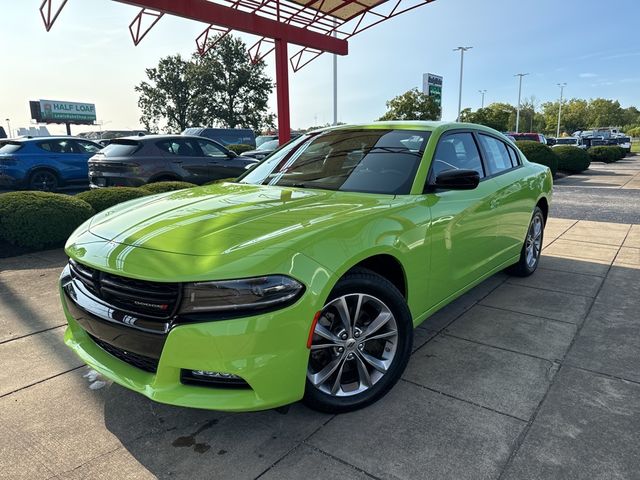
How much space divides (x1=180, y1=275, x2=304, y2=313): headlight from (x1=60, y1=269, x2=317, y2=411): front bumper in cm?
6

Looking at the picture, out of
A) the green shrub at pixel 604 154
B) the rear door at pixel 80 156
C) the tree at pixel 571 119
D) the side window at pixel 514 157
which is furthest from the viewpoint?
the tree at pixel 571 119

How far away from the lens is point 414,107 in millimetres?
29109

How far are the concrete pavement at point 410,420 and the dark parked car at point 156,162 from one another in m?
5.69

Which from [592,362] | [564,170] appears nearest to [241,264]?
[592,362]

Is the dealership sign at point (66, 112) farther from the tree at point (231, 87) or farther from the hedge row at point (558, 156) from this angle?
the hedge row at point (558, 156)

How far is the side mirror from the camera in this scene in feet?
9.85

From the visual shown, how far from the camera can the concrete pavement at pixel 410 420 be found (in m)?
2.15

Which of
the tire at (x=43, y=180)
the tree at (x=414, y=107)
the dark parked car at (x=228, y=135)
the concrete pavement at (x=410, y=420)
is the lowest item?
Answer: the concrete pavement at (x=410, y=420)

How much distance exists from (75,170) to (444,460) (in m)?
13.1

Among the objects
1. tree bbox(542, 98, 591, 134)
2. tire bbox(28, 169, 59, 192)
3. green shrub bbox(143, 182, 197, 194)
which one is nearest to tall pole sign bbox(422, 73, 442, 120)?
tire bbox(28, 169, 59, 192)

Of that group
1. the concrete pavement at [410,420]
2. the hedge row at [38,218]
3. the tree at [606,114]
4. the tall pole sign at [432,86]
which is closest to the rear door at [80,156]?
the hedge row at [38,218]

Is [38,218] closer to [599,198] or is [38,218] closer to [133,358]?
[133,358]

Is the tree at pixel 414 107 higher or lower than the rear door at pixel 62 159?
higher

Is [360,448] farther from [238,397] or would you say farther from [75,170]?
[75,170]
